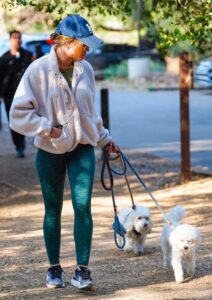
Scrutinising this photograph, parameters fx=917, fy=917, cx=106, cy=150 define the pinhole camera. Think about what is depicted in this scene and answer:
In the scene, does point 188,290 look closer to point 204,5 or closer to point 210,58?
point 204,5

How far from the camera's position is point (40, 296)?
6289mm

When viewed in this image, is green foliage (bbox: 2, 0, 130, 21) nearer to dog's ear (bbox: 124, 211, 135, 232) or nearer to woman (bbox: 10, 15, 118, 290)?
dog's ear (bbox: 124, 211, 135, 232)

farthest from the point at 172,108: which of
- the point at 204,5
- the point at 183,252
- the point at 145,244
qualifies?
the point at 183,252

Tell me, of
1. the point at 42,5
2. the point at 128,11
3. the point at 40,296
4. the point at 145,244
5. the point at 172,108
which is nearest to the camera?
the point at 40,296

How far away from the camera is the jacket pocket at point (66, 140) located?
234 inches

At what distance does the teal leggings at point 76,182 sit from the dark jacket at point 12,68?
297 inches

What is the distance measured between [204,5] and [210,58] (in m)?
20.7

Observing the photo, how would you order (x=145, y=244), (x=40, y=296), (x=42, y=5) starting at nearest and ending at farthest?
(x=40, y=296) → (x=145, y=244) → (x=42, y=5)

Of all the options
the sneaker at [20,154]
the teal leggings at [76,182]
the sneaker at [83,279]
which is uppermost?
the teal leggings at [76,182]

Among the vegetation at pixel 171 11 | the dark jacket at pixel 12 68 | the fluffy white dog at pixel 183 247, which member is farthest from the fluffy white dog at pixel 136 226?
the dark jacket at pixel 12 68

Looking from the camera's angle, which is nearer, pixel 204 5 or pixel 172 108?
pixel 204 5

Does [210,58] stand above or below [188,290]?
below

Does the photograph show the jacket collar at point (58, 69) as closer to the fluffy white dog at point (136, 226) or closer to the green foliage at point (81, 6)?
the fluffy white dog at point (136, 226)

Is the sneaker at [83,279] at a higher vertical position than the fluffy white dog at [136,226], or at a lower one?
higher
